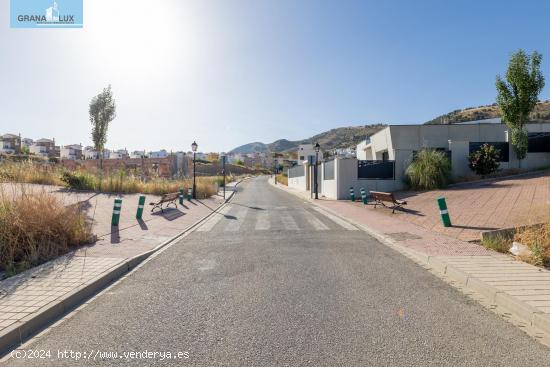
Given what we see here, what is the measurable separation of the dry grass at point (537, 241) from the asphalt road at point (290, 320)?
212 cm

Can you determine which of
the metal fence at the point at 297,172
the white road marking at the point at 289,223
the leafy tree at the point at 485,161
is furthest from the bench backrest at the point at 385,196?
the metal fence at the point at 297,172

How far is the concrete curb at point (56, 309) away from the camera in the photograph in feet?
10.8

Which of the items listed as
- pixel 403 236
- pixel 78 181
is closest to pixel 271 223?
pixel 403 236

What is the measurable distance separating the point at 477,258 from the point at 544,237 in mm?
1452

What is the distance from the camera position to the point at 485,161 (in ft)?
65.4

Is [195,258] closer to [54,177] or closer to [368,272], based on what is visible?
[368,272]

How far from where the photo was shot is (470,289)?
4.88 m

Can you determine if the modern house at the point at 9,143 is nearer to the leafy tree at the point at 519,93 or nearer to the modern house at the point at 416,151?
the modern house at the point at 416,151

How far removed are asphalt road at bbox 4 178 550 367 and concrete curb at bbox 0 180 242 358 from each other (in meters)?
0.21

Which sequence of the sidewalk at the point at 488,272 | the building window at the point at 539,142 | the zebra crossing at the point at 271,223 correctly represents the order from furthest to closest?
the building window at the point at 539,142 → the zebra crossing at the point at 271,223 → the sidewalk at the point at 488,272

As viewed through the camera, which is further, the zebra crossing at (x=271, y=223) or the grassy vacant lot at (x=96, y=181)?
the grassy vacant lot at (x=96, y=181)

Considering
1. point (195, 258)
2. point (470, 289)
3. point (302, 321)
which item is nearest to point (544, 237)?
point (470, 289)

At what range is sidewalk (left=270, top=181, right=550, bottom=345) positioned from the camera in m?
3.89

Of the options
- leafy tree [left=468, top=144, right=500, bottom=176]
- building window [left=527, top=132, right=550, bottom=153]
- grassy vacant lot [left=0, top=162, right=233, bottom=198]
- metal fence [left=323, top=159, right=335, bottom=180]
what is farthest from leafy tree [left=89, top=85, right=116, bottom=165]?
building window [left=527, top=132, right=550, bottom=153]
